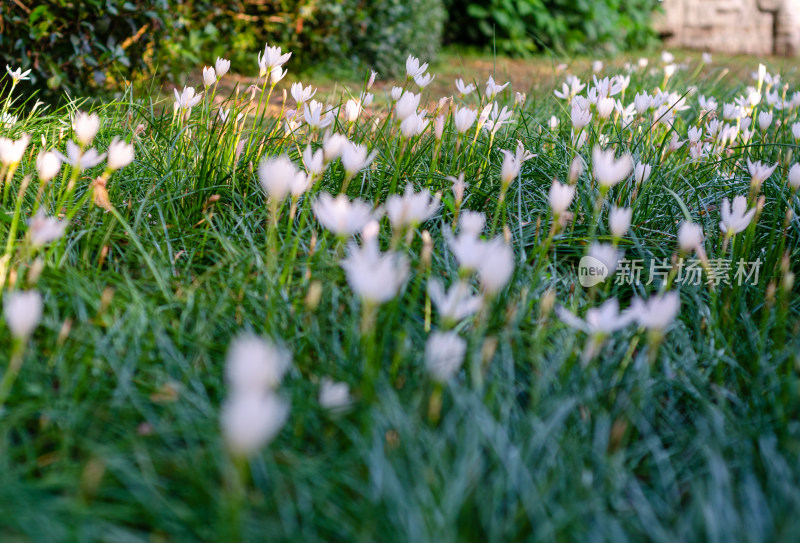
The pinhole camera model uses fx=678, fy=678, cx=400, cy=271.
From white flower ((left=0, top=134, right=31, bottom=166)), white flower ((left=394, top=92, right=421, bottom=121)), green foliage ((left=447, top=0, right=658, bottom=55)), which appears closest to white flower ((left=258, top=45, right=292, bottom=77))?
white flower ((left=394, top=92, right=421, bottom=121))

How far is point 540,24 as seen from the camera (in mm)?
7625

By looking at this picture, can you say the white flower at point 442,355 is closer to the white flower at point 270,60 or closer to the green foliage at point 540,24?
the white flower at point 270,60

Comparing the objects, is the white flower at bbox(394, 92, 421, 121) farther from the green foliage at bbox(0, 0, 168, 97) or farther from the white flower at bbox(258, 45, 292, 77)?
the green foliage at bbox(0, 0, 168, 97)

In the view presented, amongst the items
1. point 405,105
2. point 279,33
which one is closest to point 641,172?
point 405,105

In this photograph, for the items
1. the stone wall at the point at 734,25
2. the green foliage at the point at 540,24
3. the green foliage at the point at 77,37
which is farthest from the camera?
the stone wall at the point at 734,25

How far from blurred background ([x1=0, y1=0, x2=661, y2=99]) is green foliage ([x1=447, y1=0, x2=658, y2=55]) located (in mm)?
16

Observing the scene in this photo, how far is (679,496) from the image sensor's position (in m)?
1.16

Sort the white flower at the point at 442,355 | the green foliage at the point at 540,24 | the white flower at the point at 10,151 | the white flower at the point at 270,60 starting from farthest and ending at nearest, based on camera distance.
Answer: the green foliage at the point at 540,24, the white flower at the point at 270,60, the white flower at the point at 10,151, the white flower at the point at 442,355

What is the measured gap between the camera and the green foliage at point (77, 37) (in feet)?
11.1

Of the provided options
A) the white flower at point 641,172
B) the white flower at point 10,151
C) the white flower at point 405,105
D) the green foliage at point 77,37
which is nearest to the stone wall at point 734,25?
the green foliage at point 77,37

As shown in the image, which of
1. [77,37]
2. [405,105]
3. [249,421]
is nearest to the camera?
[249,421]

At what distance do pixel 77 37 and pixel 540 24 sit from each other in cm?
542

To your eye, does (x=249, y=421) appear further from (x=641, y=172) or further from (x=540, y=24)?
(x=540, y=24)

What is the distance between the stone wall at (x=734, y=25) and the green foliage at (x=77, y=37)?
8476mm
